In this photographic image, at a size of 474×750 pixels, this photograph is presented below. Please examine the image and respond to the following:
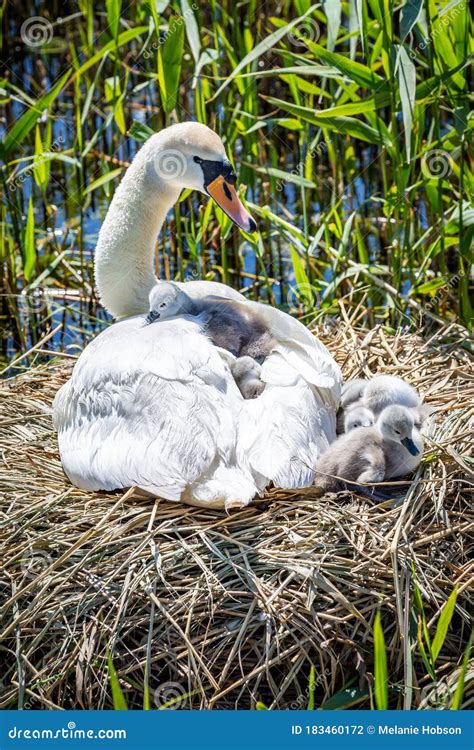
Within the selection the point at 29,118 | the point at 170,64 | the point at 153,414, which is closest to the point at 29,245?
the point at 29,118

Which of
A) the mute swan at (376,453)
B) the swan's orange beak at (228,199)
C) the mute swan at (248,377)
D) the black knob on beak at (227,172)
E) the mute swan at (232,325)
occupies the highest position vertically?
the black knob on beak at (227,172)

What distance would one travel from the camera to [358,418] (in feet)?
13.8

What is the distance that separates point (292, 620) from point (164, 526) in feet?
1.79

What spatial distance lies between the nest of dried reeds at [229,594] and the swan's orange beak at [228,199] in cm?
122

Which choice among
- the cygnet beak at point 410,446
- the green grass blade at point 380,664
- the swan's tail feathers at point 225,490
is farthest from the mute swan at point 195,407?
the green grass blade at point 380,664

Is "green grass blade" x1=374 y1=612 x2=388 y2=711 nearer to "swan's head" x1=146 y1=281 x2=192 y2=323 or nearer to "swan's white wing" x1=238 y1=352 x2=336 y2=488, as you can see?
"swan's white wing" x1=238 y1=352 x2=336 y2=488

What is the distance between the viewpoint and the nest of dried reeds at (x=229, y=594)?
11.5ft

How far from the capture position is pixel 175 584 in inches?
143

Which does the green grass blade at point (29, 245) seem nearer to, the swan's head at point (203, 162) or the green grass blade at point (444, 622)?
the swan's head at point (203, 162)

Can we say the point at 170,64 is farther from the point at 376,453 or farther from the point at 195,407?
the point at 376,453

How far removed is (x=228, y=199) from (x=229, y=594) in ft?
5.69

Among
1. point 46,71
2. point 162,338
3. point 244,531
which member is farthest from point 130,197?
point 46,71

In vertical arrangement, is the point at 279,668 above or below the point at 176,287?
below

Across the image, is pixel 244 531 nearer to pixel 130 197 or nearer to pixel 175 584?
pixel 175 584
